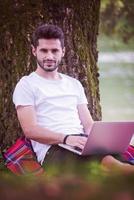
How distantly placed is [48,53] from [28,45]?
0.98m

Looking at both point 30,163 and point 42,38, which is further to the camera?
point 42,38

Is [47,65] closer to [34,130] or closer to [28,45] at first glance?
[34,130]

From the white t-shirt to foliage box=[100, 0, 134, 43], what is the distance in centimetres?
744

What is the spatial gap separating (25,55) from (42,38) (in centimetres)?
90

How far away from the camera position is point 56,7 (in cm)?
516

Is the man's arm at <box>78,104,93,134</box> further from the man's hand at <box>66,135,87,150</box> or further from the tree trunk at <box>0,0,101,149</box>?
the tree trunk at <box>0,0,101,149</box>

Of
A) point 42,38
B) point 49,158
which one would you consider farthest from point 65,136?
point 42,38

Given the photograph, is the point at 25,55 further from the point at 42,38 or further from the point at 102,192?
the point at 102,192

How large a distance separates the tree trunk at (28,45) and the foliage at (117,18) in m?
6.24

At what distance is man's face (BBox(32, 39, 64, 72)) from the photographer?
4106mm

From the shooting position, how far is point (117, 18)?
14.7 meters

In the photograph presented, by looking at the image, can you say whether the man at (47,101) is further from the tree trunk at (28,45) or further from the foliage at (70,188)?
the foliage at (70,188)

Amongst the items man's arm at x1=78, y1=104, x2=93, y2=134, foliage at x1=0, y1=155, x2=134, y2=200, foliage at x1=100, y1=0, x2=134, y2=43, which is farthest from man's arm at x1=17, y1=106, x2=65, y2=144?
foliage at x1=100, y1=0, x2=134, y2=43

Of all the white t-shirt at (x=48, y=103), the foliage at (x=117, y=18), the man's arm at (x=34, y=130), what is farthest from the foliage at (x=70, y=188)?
the foliage at (x=117, y=18)
